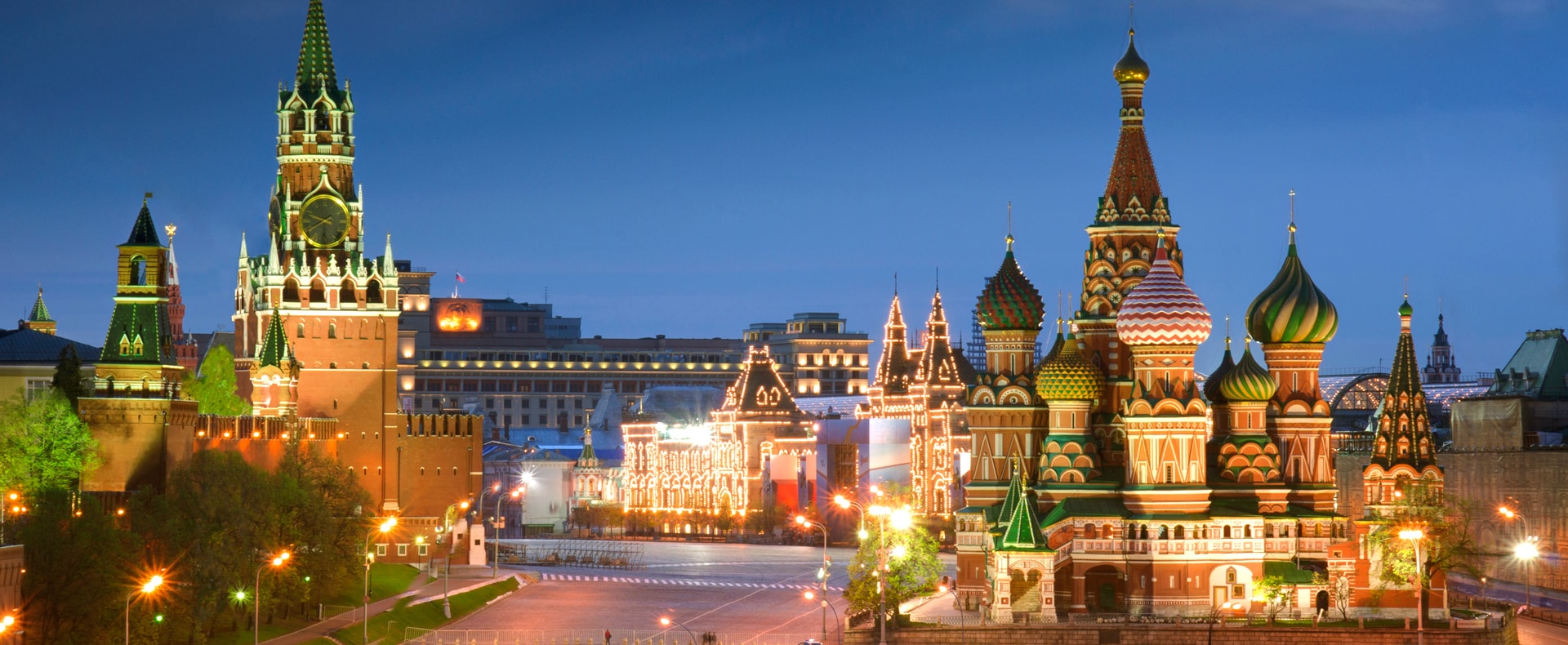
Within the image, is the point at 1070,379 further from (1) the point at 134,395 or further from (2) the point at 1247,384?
(1) the point at 134,395

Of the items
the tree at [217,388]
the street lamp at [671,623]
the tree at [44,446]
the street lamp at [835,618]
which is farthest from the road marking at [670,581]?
the tree at [44,446]

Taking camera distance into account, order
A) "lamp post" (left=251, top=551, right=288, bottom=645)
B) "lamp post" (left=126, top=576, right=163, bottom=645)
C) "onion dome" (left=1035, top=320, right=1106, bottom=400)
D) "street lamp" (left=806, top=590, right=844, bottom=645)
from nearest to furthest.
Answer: "lamp post" (left=126, top=576, right=163, bottom=645) < "lamp post" (left=251, top=551, right=288, bottom=645) < "street lamp" (left=806, top=590, right=844, bottom=645) < "onion dome" (left=1035, top=320, right=1106, bottom=400)

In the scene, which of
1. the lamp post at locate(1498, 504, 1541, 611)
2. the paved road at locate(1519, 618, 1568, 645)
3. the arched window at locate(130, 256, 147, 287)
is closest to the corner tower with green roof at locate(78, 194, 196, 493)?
the arched window at locate(130, 256, 147, 287)

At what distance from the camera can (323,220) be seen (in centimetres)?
15775

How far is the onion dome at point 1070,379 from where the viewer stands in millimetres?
112125

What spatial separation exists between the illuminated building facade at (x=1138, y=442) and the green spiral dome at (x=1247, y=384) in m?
0.09

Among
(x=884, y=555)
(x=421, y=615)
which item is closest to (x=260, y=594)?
(x=421, y=615)

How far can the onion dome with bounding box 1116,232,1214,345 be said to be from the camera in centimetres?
10719

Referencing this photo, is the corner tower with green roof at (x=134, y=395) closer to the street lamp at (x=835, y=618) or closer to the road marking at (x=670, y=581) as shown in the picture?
the street lamp at (x=835, y=618)

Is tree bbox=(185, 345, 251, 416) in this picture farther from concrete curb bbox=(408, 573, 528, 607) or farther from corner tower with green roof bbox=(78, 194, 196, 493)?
corner tower with green roof bbox=(78, 194, 196, 493)

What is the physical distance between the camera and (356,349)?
156 meters

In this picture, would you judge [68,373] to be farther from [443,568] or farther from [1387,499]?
[1387,499]

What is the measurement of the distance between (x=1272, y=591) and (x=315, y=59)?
7720cm

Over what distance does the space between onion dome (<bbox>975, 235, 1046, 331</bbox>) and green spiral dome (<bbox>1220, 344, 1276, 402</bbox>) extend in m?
9.12
